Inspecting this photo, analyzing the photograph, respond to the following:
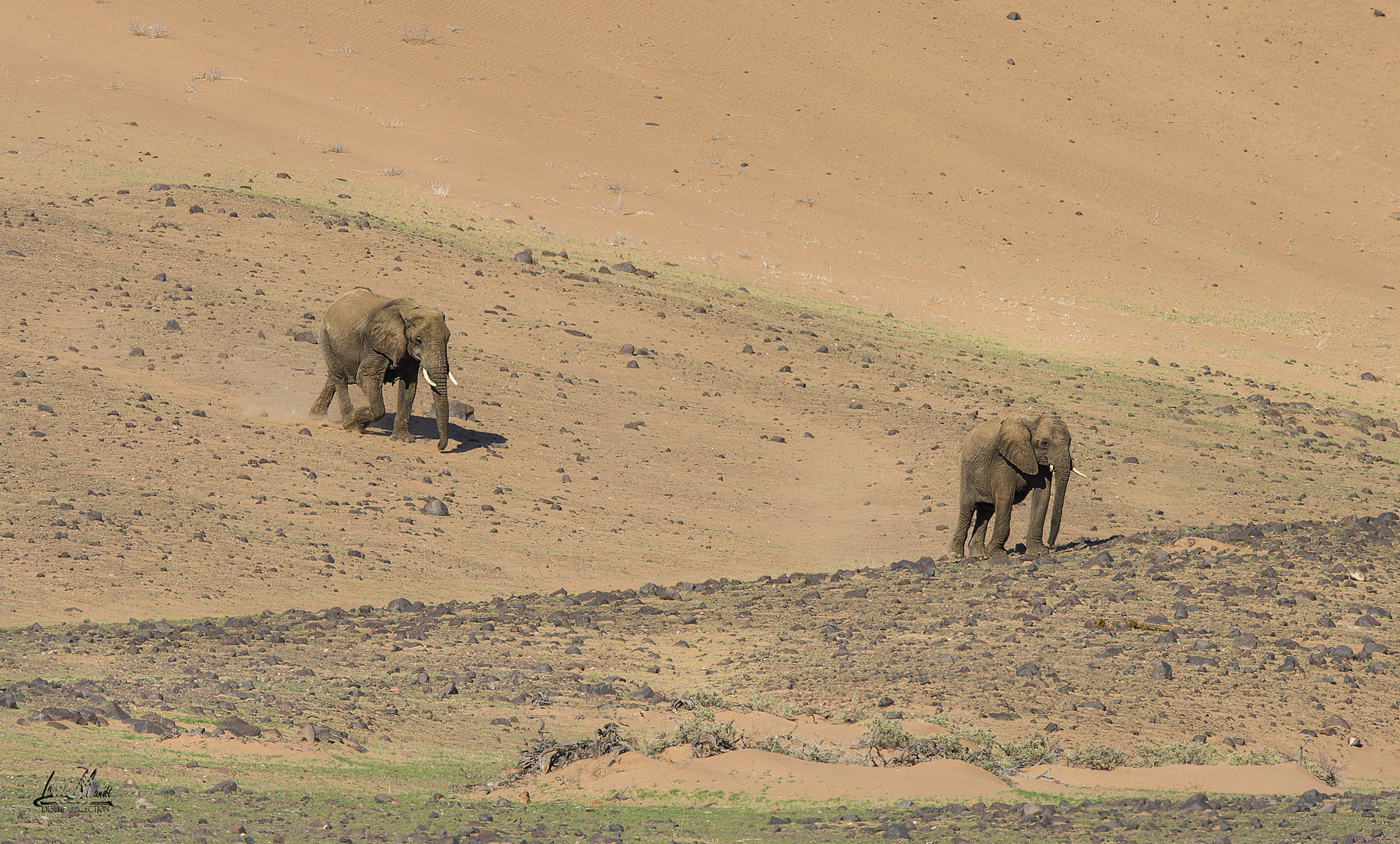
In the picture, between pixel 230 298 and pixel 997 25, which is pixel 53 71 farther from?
pixel 997 25

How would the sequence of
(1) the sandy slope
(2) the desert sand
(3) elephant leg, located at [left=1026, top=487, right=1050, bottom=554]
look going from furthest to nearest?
Result: (1) the sandy slope < (3) elephant leg, located at [left=1026, top=487, right=1050, bottom=554] < (2) the desert sand

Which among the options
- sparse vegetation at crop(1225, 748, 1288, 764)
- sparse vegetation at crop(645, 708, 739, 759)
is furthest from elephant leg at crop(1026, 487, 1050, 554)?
sparse vegetation at crop(645, 708, 739, 759)

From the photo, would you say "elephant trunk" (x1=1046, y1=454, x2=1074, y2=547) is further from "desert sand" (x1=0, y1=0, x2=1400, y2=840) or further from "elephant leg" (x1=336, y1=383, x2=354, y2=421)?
"elephant leg" (x1=336, y1=383, x2=354, y2=421)

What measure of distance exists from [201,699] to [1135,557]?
32.6 ft

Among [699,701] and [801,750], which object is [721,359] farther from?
[801,750]

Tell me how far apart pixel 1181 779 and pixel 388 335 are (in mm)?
13194

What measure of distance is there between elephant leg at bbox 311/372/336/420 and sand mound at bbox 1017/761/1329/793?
547 inches

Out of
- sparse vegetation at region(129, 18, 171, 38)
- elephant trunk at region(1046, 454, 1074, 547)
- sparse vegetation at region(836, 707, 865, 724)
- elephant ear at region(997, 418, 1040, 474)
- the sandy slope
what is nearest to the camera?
sparse vegetation at region(836, 707, 865, 724)

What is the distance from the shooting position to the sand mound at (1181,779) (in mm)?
9594

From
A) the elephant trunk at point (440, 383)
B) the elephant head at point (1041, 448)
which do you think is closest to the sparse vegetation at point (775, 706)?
the elephant head at point (1041, 448)

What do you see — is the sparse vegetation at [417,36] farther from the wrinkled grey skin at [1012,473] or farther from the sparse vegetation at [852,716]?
the sparse vegetation at [852,716]

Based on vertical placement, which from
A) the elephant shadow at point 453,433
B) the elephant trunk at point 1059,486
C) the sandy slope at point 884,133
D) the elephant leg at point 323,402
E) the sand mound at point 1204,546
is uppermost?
the sandy slope at point 884,133

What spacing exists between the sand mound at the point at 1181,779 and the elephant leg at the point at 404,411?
12872 millimetres

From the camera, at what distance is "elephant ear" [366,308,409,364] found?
2017 centimetres
